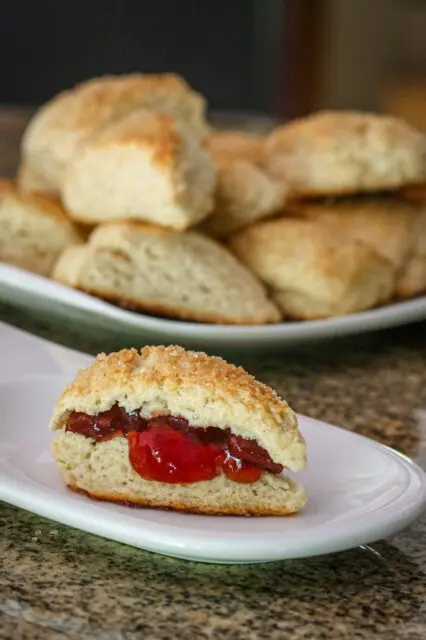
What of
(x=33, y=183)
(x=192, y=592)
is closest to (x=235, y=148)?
(x=33, y=183)

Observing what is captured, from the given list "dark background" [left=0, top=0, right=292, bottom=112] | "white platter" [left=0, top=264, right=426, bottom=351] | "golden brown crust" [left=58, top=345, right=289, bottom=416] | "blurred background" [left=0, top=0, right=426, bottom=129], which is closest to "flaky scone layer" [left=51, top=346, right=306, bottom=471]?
"golden brown crust" [left=58, top=345, right=289, bottom=416]

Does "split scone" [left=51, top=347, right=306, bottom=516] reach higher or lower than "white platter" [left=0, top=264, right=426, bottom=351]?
higher

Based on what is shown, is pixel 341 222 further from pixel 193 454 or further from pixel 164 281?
pixel 193 454

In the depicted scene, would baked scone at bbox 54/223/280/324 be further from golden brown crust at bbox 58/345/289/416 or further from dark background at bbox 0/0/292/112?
dark background at bbox 0/0/292/112

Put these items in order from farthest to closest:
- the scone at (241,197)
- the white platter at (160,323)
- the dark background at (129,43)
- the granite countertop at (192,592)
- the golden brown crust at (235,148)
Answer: the dark background at (129,43) < the golden brown crust at (235,148) < the scone at (241,197) < the white platter at (160,323) < the granite countertop at (192,592)

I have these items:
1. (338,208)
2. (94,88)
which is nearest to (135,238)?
(338,208)

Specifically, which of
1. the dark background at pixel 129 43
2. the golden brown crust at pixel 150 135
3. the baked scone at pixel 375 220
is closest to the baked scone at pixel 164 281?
the golden brown crust at pixel 150 135

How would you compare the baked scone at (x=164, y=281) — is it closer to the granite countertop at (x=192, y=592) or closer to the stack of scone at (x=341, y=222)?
the stack of scone at (x=341, y=222)
